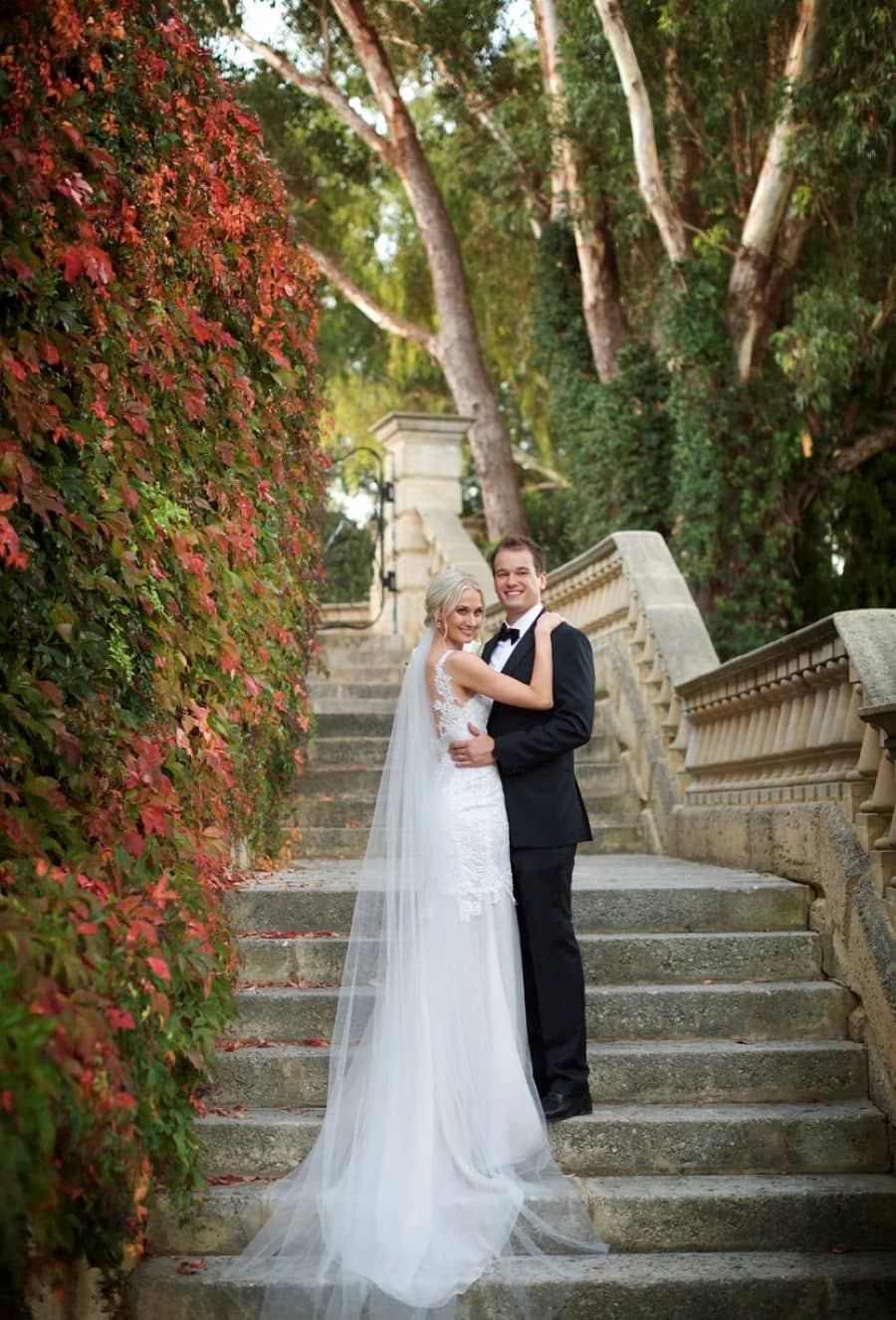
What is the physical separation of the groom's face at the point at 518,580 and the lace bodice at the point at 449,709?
0.33 meters

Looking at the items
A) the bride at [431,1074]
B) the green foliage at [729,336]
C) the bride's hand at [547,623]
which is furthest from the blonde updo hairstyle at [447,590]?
the green foliage at [729,336]

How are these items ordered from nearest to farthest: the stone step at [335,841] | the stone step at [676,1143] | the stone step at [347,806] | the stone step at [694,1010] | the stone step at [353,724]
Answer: the stone step at [676,1143], the stone step at [694,1010], the stone step at [335,841], the stone step at [347,806], the stone step at [353,724]

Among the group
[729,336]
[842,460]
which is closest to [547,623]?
[729,336]

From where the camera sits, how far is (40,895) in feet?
11.4

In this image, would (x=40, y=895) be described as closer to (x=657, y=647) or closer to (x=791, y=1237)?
(x=791, y=1237)

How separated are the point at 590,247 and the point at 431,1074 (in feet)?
41.4

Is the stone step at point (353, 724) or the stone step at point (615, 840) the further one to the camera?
the stone step at point (353, 724)

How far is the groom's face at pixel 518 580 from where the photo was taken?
17.0 ft

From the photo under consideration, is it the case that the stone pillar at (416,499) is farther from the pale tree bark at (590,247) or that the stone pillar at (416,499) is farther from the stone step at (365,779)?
the stone step at (365,779)

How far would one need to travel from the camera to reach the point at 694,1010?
5527 millimetres

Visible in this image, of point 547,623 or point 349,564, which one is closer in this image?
point 547,623

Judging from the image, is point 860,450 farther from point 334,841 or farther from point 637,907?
point 637,907

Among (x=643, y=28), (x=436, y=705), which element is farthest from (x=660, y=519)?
(x=436, y=705)

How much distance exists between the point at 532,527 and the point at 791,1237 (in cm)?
1561
